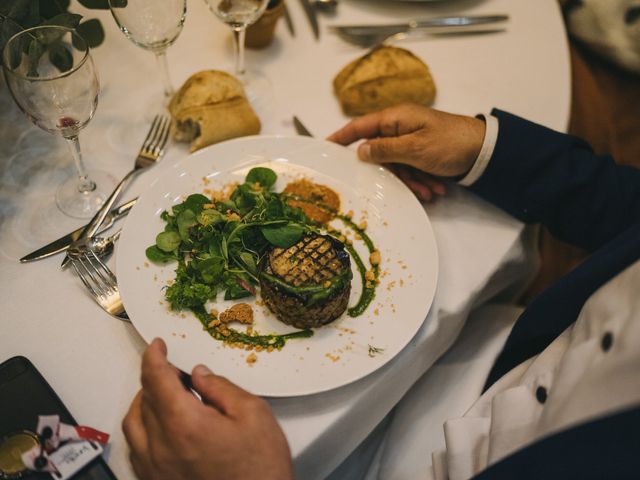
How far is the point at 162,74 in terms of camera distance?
4.93 ft

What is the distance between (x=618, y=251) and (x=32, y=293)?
1.19 metres

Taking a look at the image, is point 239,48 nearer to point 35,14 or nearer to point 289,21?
point 289,21

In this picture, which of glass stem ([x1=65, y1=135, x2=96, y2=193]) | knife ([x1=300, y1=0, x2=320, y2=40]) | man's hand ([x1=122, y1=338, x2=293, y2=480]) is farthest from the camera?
knife ([x1=300, y1=0, x2=320, y2=40])

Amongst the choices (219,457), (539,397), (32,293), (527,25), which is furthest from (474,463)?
(527,25)

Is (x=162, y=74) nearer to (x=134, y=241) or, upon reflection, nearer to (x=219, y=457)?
(x=134, y=241)

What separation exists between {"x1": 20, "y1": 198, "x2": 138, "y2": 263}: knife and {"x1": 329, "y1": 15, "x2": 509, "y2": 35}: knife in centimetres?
89

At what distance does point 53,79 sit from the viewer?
3.36 ft

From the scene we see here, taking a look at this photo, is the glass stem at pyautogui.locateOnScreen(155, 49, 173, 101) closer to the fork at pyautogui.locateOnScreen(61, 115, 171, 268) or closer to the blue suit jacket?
the fork at pyautogui.locateOnScreen(61, 115, 171, 268)

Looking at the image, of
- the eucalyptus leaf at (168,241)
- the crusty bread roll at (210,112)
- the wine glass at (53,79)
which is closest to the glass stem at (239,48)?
the crusty bread roll at (210,112)

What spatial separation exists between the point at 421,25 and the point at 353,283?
100 cm

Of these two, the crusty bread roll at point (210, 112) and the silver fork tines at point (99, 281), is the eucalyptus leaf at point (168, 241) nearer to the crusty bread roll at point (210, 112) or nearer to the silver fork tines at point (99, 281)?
the silver fork tines at point (99, 281)

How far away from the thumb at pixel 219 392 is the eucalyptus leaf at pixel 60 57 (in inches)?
29.5

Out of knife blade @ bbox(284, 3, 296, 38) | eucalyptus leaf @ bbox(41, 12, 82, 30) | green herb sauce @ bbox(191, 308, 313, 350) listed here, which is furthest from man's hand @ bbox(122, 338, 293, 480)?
knife blade @ bbox(284, 3, 296, 38)

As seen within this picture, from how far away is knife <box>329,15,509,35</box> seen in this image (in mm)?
1744
